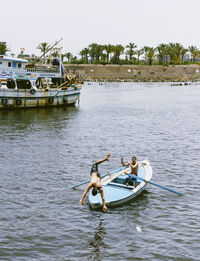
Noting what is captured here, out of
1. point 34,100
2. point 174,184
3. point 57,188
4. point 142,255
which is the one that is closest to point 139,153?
point 174,184

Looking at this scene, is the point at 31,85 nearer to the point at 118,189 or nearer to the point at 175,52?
the point at 118,189

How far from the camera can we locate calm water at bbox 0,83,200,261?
1428cm

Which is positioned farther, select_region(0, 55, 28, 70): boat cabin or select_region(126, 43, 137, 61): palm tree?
select_region(126, 43, 137, 61): palm tree

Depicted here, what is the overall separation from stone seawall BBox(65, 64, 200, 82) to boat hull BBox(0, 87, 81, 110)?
4357 inches

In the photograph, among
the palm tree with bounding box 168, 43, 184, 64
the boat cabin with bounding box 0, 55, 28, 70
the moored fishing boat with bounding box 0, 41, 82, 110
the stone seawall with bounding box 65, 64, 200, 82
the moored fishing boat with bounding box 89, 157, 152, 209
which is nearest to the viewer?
the moored fishing boat with bounding box 89, 157, 152, 209

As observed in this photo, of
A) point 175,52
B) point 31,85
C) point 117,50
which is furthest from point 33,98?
point 175,52

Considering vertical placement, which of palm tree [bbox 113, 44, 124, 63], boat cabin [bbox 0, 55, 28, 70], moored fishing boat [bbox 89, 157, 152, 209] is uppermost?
palm tree [bbox 113, 44, 124, 63]

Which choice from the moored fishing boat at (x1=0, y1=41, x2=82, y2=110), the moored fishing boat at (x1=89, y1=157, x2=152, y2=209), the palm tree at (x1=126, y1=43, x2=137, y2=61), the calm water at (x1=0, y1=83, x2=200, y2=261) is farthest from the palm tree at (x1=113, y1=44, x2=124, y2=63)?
the moored fishing boat at (x1=89, y1=157, x2=152, y2=209)

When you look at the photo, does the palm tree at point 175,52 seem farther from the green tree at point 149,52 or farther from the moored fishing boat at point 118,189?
the moored fishing boat at point 118,189

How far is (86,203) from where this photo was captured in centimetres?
1855

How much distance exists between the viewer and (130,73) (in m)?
180

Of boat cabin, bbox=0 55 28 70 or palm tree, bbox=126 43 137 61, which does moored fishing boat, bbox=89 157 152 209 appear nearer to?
boat cabin, bbox=0 55 28 70

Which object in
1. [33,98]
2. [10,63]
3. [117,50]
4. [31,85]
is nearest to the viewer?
[10,63]

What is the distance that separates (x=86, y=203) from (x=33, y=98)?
4048cm
